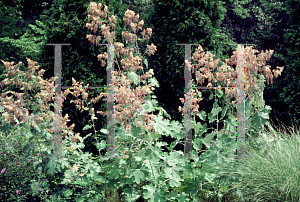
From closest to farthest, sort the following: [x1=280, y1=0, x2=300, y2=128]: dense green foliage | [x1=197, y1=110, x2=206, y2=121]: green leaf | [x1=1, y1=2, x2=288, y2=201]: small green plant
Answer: [x1=1, y1=2, x2=288, y2=201]: small green plant
[x1=197, y1=110, x2=206, y2=121]: green leaf
[x1=280, y1=0, x2=300, y2=128]: dense green foliage

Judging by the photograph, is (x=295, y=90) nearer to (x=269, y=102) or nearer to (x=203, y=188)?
(x=269, y=102)

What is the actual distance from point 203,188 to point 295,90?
4.34 meters

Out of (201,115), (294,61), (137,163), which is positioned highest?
(294,61)

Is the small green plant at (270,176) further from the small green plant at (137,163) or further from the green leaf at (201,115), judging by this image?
the green leaf at (201,115)

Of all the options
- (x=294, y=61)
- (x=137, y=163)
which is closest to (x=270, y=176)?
(x=137, y=163)

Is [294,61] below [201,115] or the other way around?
the other way around

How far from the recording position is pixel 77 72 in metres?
4.91

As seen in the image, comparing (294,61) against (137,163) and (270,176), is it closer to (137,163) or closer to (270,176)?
(270,176)

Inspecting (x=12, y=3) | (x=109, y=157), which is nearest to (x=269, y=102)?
(x=109, y=157)

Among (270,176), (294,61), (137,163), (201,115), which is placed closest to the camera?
(270,176)

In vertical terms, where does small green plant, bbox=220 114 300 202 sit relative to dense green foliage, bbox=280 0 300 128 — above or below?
below

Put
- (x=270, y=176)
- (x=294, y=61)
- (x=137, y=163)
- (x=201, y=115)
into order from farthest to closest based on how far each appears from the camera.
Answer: (x=294, y=61) < (x=201, y=115) < (x=137, y=163) < (x=270, y=176)

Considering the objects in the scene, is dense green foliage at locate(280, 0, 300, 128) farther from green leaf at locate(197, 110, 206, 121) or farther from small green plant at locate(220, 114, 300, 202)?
green leaf at locate(197, 110, 206, 121)

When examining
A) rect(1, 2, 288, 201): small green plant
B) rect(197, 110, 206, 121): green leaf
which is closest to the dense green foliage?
rect(1, 2, 288, 201): small green plant
